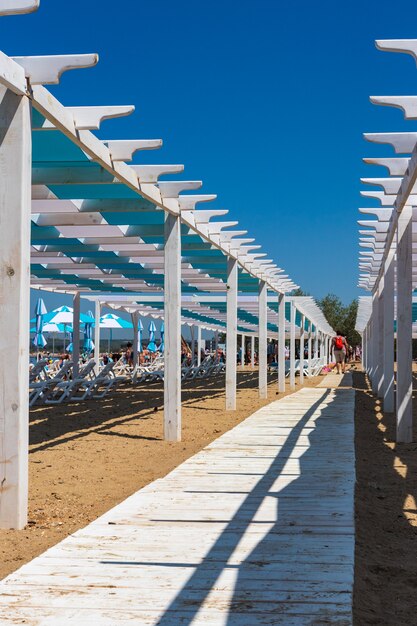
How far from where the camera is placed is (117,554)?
3520mm

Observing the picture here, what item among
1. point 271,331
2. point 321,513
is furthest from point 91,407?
point 271,331

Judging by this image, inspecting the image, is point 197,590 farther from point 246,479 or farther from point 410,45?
point 410,45

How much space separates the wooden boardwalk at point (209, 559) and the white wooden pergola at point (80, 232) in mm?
894

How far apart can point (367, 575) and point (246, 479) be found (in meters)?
2.06

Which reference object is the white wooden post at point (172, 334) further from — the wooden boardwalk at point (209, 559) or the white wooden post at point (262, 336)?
the white wooden post at point (262, 336)

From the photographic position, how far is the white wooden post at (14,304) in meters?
4.37

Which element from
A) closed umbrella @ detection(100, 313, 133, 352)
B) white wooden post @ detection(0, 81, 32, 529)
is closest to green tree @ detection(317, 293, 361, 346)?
closed umbrella @ detection(100, 313, 133, 352)

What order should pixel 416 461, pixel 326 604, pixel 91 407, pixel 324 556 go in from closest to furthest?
pixel 326 604 → pixel 324 556 → pixel 416 461 → pixel 91 407

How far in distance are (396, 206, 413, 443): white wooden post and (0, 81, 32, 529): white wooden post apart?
179 inches

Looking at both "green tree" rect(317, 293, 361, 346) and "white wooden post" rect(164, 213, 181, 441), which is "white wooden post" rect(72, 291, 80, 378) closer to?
"white wooden post" rect(164, 213, 181, 441)

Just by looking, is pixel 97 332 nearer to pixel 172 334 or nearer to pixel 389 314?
pixel 389 314

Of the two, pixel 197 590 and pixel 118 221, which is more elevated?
pixel 118 221

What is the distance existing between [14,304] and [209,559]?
1.80 metres

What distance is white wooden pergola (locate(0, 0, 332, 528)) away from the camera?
439 cm
